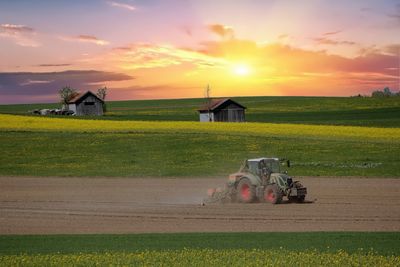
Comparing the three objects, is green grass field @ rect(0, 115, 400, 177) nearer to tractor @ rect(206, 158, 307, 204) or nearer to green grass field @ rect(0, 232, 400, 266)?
tractor @ rect(206, 158, 307, 204)

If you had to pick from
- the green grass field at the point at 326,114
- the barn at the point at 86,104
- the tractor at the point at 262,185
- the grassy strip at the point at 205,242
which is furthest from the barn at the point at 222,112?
the grassy strip at the point at 205,242

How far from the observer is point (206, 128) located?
229 feet

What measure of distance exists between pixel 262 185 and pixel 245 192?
2.77 feet

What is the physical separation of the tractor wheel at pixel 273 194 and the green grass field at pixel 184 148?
1554cm

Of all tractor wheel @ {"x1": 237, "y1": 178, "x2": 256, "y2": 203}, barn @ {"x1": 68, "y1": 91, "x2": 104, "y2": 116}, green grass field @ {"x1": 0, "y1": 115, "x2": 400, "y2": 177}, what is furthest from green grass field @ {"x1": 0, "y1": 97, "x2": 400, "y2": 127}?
tractor wheel @ {"x1": 237, "y1": 178, "x2": 256, "y2": 203}

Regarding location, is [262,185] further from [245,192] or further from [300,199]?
[300,199]

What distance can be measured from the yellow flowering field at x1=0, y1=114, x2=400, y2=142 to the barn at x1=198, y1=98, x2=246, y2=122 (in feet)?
62.3

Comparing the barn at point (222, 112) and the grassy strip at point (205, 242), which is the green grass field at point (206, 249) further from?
the barn at point (222, 112)

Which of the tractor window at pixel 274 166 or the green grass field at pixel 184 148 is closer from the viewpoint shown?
the tractor window at pixel 274 166

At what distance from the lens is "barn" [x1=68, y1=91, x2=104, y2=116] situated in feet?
377

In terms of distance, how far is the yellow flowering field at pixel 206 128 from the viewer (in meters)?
63.8

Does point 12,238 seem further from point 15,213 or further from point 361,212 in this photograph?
point 361,212

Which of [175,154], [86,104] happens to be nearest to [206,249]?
[175,154]

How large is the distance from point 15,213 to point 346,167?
991 inches
